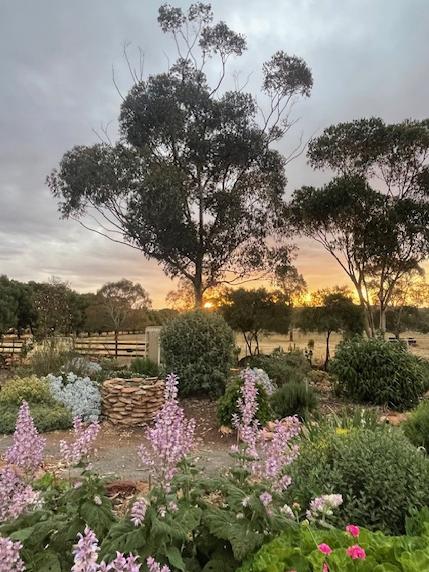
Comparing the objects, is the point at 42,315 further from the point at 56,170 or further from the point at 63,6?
the point at 63,6

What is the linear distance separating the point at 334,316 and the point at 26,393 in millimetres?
11125

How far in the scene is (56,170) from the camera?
15852mm

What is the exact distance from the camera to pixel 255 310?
1571 cm

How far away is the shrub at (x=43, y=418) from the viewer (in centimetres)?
708

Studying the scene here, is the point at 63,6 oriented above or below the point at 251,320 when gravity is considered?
above

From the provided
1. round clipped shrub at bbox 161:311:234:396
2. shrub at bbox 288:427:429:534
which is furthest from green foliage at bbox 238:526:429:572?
round clipped shrub at bbox 161:311:234:396

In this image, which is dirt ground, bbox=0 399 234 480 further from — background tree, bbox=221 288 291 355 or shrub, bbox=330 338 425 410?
background tree, bbox=221 288 291 355

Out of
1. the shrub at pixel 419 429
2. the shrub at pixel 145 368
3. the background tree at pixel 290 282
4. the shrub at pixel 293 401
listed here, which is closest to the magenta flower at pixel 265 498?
the shrub at pixel 419 429

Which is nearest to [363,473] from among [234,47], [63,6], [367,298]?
[63,6]

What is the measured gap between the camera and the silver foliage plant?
779 cm

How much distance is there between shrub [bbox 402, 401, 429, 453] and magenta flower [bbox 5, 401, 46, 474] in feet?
9.59

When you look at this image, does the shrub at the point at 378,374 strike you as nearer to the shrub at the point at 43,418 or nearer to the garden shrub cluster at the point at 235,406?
the garden shrub cluster at the point at 235,406

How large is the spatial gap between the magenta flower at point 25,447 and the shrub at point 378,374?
7.52 metres

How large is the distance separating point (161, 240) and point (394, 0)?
9.17 metres
